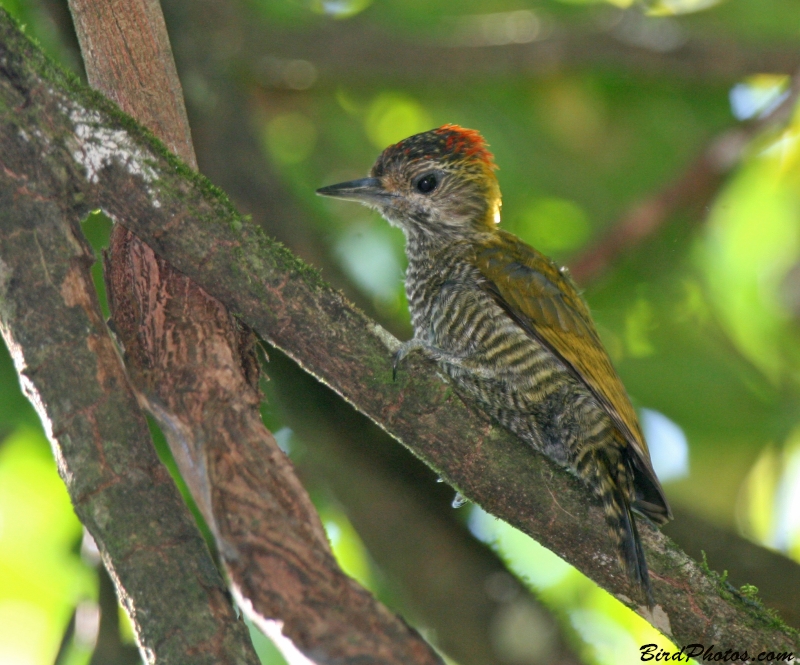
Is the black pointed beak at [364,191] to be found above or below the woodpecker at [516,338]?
above

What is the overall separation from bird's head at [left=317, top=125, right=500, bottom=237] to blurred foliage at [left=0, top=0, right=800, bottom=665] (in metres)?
0.41

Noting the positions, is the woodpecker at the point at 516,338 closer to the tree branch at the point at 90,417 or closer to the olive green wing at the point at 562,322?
the olive green wing at the point at 562,322

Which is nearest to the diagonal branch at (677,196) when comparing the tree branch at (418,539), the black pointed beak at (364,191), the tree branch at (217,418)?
the black pointed beak at (364,191)

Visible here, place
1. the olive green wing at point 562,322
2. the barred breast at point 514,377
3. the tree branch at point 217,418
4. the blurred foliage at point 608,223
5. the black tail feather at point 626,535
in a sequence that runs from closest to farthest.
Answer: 1. the tree branch at point 217,418
2. the black tail feather at point 626,535
3. the olive green wing at point 562,322
4. the barred breast at point 514,377
5. the blurred foliage at point 608,223

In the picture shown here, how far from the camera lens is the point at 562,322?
3.74 meters

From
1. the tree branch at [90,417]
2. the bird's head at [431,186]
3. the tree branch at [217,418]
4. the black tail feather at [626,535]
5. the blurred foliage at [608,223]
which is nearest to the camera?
the tree branch at [217,418]

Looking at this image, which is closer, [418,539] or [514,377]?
[514,377]

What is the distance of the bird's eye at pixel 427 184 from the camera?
442 centimetres

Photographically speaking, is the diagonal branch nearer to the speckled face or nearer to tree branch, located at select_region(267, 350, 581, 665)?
the speckled face

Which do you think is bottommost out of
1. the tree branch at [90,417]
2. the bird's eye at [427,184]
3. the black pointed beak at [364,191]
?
the tree branch at [90,417]

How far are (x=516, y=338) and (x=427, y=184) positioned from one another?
1.05 m

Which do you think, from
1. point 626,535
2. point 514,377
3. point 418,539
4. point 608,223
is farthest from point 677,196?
point 626,535

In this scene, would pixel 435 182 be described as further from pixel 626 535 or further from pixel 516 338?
pixel 626 535

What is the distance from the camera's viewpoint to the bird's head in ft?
14.2
